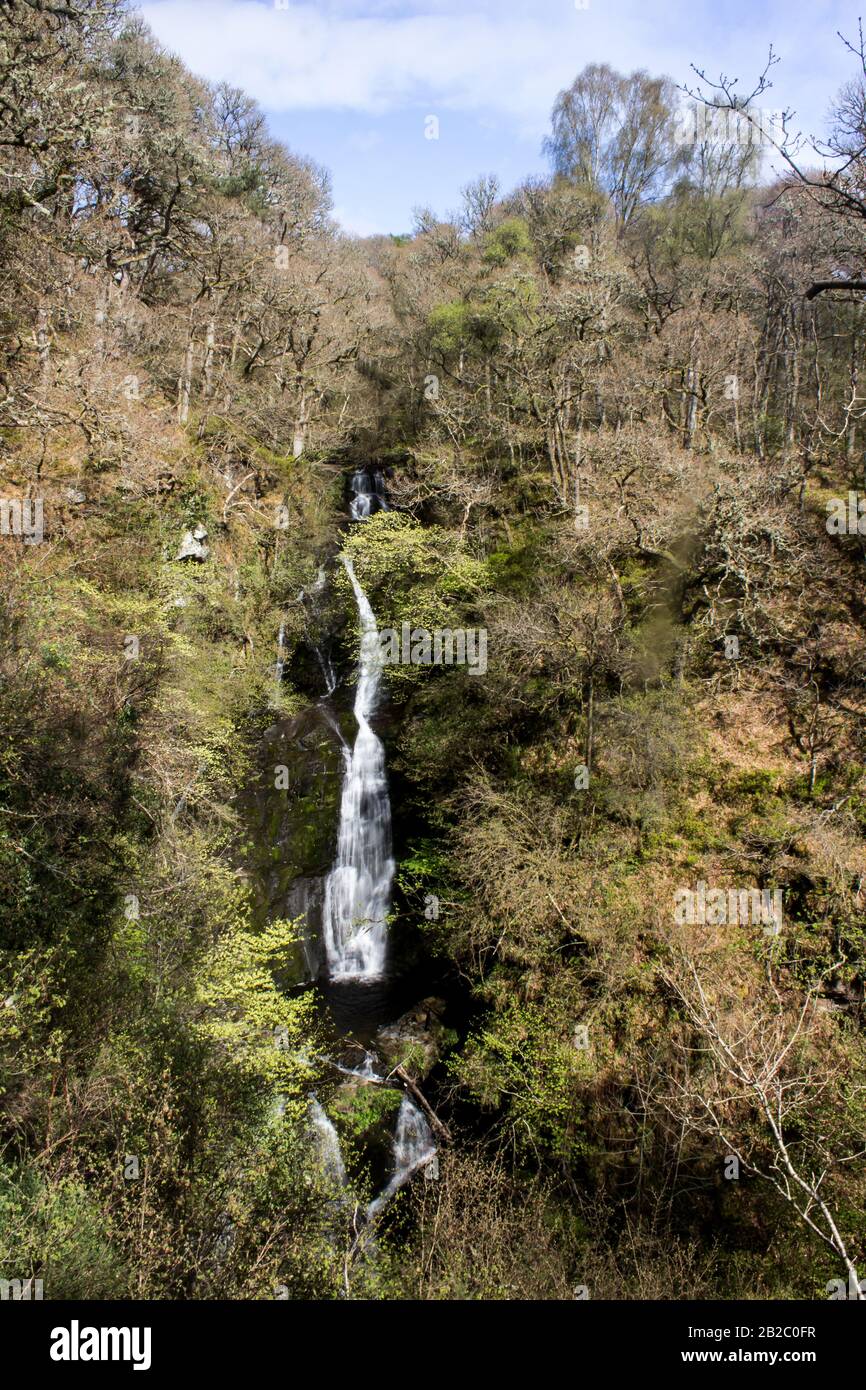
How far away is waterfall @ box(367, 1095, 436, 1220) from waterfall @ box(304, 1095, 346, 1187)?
30.7 inches

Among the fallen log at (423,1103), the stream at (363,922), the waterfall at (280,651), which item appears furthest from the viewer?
the waterfall at (280,651)

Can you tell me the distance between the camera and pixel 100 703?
1332 cm

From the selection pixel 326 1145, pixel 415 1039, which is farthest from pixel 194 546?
pixel 326 1145

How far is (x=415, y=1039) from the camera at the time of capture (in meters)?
14.2

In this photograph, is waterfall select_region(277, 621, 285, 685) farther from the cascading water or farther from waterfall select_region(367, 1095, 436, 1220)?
waterfall select_region(367, 1095, 436, 1220)

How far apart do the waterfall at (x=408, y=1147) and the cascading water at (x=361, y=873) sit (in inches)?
144

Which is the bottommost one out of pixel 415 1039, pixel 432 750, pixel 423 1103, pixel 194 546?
pixel 423 1103

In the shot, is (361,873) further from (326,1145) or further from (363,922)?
(326,1145)

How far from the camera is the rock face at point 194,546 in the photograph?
20062mm

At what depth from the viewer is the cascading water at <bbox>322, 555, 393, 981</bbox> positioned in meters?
16.7

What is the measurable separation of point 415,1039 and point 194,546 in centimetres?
1456

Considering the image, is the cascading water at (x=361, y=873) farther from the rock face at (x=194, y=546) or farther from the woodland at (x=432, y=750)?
the rock face at (x=194, y=546)

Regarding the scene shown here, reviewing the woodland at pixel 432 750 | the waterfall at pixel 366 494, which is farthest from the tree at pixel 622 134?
the waterfall at pixel 366 494
